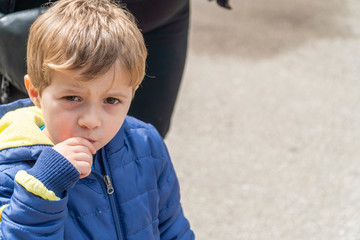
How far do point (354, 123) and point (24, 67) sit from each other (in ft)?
10.7

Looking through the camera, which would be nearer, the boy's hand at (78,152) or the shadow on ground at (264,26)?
the boy's hand at (78,152)

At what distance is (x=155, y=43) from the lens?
7.51 feet

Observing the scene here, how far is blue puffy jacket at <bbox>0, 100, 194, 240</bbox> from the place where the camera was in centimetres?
130

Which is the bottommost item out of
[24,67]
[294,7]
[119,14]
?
[294,7]

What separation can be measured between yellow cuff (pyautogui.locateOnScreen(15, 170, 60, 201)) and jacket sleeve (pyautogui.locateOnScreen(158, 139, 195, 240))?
1.55ft

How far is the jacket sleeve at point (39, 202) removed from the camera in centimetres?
129

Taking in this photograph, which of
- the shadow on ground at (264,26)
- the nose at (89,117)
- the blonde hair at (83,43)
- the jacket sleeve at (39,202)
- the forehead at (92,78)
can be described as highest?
the blonde hair at (83,43)

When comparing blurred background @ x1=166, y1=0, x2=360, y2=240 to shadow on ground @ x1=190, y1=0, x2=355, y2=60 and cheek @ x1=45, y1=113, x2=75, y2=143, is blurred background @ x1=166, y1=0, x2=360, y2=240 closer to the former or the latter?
shadow on ground @ x1=190, y1=0, x2=355, y2=60

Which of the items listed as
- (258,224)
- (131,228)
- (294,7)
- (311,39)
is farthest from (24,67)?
(294,7)

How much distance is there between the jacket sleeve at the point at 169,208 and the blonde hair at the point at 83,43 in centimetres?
35

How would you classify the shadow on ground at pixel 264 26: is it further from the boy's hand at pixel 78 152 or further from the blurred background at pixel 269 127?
the boy's hand at pixel 78 152

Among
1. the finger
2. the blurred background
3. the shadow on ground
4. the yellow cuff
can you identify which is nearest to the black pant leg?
the finger

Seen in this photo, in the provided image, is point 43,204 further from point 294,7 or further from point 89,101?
point 294,7

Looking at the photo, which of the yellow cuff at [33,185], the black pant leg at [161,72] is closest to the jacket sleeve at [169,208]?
the yellow cuff at [33,185]
